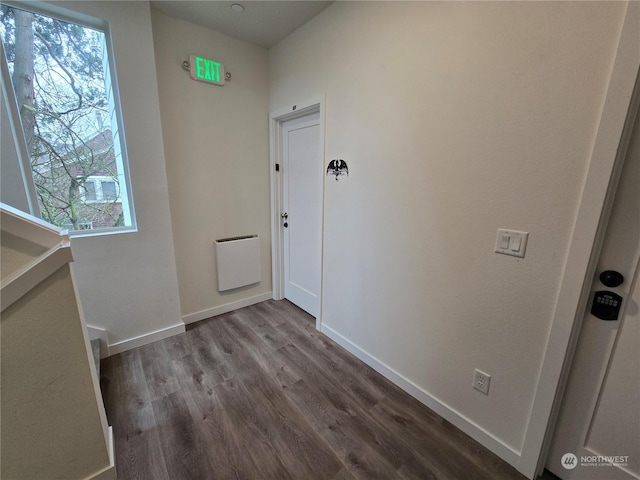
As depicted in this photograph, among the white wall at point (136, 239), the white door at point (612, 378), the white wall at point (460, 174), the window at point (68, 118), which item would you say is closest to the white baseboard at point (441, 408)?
the white wall at point (460, 174)

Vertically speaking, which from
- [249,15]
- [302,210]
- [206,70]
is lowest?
[302,210]

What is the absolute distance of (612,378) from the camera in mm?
1107

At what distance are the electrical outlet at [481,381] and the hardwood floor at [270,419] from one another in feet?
1.07

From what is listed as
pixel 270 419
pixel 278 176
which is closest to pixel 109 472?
pixel 270 419

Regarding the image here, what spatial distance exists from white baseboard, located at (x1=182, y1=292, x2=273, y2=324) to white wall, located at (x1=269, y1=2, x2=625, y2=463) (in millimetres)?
1334

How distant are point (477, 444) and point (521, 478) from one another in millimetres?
210

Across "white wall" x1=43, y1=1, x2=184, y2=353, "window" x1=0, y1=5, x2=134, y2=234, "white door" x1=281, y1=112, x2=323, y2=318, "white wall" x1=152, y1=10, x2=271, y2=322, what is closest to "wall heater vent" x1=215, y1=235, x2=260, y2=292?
"white wall" x1=152, y1=10, x2=271, y2=322

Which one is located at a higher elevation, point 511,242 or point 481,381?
point 511,242

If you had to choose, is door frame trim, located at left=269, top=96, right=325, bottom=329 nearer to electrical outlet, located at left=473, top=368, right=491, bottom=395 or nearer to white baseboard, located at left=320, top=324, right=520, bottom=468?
white baseboard, located at left=320, top=324, right=520, bottom=468

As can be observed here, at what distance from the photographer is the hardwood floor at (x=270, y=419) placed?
53.2 inches

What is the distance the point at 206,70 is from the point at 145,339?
2.42 meters

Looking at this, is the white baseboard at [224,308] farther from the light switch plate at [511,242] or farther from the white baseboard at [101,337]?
the light switch plate at [511,242]

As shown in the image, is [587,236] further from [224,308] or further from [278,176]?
[224,308]

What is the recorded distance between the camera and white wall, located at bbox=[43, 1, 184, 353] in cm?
192
